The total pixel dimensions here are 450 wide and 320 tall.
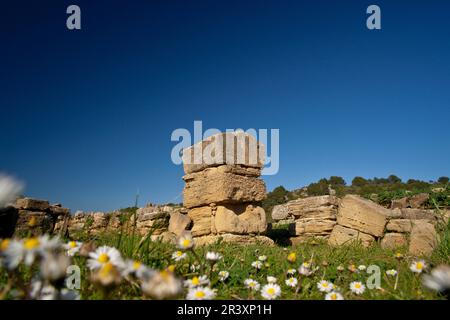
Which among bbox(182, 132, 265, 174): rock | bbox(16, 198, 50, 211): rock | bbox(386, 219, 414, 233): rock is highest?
bbox(182, 132, 265, 174): rock

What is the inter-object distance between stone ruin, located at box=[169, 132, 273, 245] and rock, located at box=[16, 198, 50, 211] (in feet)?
12.1

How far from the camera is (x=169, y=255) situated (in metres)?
3.31

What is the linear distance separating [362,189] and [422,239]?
93.3 ft

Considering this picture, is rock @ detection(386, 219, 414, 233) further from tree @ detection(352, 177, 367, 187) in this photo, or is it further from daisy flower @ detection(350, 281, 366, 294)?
tree @ detection(352, 177, 367, 187)

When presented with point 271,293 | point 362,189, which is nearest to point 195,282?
point 271,293

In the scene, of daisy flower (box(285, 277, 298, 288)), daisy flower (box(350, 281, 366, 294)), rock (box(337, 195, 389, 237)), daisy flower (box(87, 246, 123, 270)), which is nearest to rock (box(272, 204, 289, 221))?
rock (box(337, 195, 389, 237))

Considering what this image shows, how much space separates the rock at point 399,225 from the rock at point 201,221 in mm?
4803

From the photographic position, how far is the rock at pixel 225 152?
8641 millimetres

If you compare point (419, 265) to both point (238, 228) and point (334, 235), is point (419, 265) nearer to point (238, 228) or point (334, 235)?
point (238, 228)

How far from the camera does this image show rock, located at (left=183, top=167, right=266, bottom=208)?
27.3ft

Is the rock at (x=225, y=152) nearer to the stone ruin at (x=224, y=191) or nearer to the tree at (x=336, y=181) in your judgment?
the stone ruin at (x=224, y=191)

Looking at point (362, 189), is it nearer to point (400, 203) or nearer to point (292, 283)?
point (400, 203)
